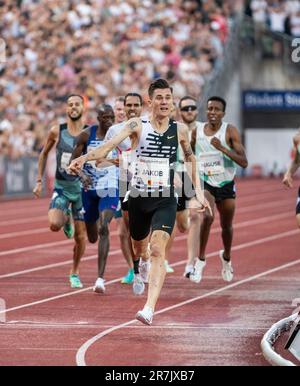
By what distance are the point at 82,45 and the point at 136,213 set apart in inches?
797

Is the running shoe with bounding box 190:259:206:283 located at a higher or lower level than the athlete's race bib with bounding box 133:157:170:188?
lower

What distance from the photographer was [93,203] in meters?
14.8

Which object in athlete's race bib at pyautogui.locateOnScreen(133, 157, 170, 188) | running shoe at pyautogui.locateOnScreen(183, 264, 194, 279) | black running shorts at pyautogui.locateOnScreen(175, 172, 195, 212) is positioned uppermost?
athlete's race bib at pyautogui.locateOnScreen(133, 157, 170, 188)

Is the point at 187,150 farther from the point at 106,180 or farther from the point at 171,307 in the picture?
the point at 106,180

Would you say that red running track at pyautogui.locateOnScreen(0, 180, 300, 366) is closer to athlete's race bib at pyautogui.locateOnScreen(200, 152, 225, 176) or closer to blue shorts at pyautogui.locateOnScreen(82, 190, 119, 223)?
blue shorts at pyautogui.locateOnScreen(82, 190, 119, 223)

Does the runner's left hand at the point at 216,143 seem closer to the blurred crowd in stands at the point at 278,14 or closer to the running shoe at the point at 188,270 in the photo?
the running shoe at the point at 188,270

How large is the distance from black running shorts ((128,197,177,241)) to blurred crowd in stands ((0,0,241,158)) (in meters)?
16.7

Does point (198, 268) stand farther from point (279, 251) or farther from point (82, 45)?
point (82, 45)

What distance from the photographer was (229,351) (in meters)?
10.1

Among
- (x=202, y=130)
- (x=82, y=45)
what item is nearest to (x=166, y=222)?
(x=202, y=130)

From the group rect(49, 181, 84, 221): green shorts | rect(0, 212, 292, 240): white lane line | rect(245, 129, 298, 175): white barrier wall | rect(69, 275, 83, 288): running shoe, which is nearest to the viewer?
rect(69, 275, 83, 288): running shoe

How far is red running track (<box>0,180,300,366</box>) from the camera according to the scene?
32.9 feet

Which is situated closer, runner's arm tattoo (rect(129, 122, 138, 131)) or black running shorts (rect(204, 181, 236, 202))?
runner's arm tattoo (rect(129, 122, 138, 131))

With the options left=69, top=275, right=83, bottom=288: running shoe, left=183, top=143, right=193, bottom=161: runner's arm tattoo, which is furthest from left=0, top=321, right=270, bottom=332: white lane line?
left=69, top=275, right=83, bottom=288: running shoe
